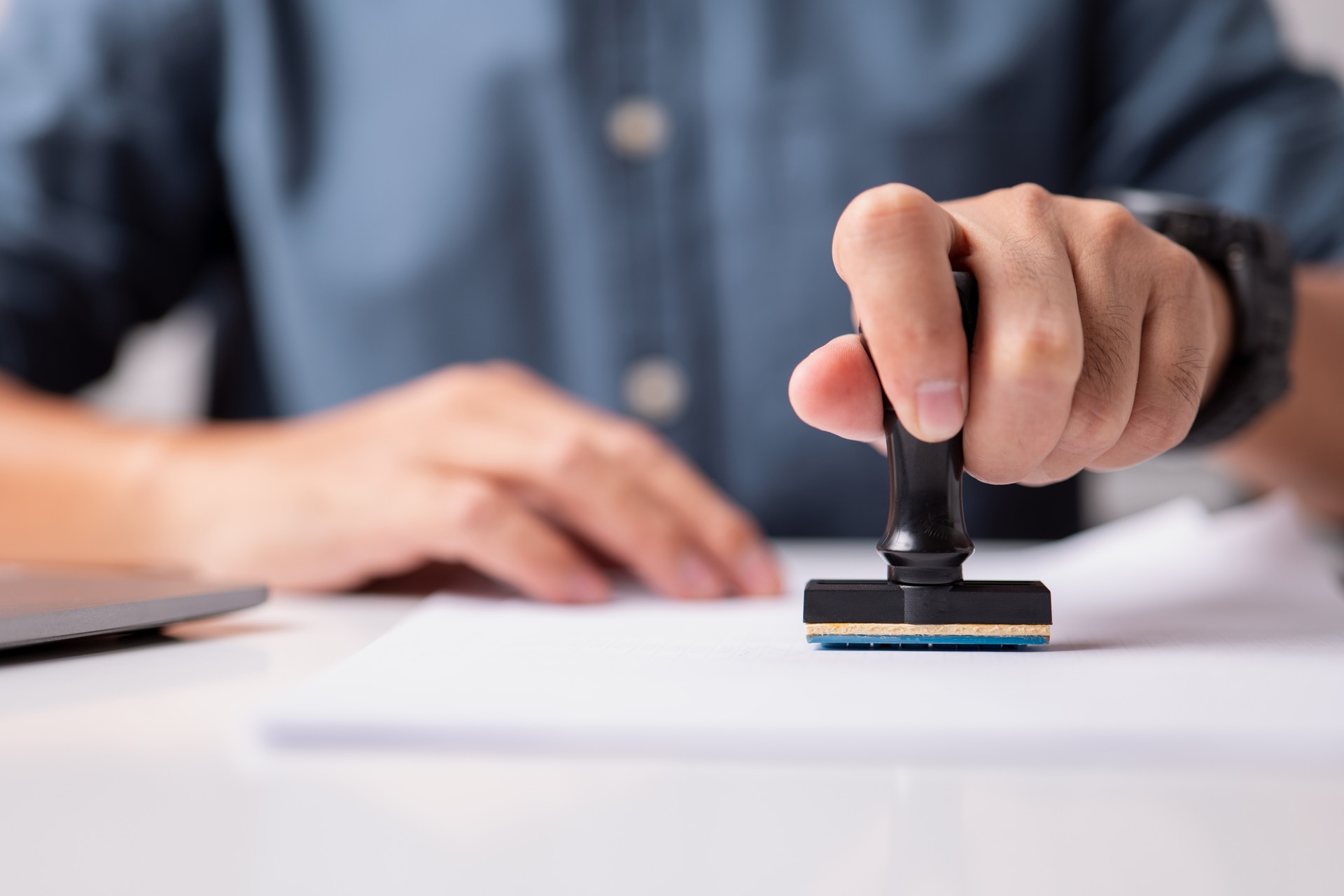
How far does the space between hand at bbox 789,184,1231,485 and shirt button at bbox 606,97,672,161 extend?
0.55m

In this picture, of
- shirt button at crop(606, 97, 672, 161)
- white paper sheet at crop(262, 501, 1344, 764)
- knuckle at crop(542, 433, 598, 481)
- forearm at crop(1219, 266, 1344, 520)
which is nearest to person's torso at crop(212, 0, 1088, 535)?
shirt button at crop(606, 97, 672, 161)

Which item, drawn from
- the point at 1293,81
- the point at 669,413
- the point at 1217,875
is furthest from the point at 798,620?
the point at 1293,81

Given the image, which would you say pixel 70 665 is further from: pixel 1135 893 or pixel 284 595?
pixel 1135 893

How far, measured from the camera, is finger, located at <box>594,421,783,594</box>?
483 mm

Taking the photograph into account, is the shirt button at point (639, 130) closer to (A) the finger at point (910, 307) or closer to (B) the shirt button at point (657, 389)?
(B) the shirt button at point (657, 389)

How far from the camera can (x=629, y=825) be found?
0.65 feet

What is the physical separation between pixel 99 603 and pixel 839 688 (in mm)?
241

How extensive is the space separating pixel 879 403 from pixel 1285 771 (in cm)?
14

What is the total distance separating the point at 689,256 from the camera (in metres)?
0.88

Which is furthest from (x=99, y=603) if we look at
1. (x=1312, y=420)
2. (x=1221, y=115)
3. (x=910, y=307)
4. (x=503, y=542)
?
(x=1221, y=115)

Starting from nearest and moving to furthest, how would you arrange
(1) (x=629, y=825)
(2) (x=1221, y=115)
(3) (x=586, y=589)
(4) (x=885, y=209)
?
1. (1) (x=629, y=825)
2. (4) (x=885, y=209)
3. (3) (x=586, y=589)
4. (2) (x=1221, y=115)

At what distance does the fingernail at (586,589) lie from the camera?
46cm

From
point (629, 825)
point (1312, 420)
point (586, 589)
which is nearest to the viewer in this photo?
point (629, 825)

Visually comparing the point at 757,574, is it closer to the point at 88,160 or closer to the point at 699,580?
the point at 699,580
